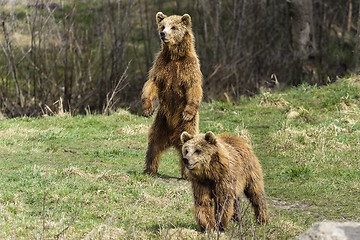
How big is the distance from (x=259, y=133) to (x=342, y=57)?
32.9ft

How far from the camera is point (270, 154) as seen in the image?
10.1m

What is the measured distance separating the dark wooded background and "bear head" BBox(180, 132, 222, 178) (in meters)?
8.40

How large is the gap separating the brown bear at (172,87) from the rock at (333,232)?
11.5 feet

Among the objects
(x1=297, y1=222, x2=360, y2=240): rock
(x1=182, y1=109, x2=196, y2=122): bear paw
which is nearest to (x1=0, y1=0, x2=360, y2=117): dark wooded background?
(x1=182, y1=109, x2=196, y2=122): bear paw

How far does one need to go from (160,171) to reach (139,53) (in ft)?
35.0

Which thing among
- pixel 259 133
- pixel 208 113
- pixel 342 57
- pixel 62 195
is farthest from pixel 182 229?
pixel 342 57

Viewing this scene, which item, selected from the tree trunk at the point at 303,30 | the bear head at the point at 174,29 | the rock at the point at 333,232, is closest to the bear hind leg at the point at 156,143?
the bear head at the point at 174,29

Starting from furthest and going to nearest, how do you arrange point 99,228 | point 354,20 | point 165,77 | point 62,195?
point 354,20, point 165,77, point 62,195, point 99,228

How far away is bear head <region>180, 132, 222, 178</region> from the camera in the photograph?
18.5ft

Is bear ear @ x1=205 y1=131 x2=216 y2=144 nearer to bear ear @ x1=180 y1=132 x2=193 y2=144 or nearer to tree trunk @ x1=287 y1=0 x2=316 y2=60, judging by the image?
bear ear @ x1=180 y1=132 x2=193 y2=144

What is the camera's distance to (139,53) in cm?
1905

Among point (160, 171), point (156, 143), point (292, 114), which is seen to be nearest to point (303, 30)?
point (292, 114)

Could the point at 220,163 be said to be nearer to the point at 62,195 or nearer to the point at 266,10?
the point at 62,195

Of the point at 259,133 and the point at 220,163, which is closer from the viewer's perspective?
the point at 220,163
